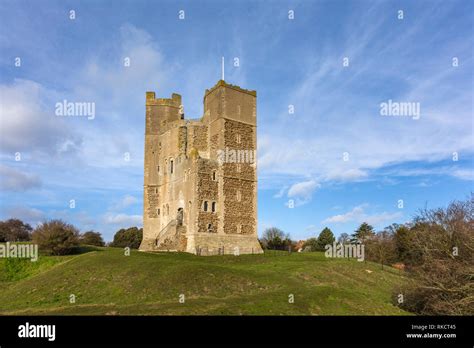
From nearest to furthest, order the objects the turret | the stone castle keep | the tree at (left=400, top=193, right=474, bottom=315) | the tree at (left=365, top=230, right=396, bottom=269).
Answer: the tree at (left=400, top=193, right=474, bottom=315) < the stone castle keep < the tree at (left=365, top=230, right=396, bottom=269) < the turret

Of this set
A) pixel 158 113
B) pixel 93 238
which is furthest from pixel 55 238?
pixel 93 238

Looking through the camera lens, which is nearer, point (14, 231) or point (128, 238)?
point (14, 231)

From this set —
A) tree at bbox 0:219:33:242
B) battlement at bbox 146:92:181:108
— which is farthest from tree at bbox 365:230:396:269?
tree at bbox 0:219:33:242

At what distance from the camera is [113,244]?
71.9 meters

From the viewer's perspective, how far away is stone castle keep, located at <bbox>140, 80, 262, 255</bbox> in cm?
3644

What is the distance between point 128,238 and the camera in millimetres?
70062

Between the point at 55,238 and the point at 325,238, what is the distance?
164 ft

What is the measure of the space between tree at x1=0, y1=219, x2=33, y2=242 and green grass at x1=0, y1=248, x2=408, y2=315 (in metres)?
32.0

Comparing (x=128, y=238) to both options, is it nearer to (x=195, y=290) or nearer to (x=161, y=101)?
(x=161, y=101)

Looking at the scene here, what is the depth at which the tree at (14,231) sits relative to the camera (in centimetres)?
5638

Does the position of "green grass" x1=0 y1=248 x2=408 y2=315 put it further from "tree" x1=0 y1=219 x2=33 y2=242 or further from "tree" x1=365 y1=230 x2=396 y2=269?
"tree" x1=0 y1=219 x2=33 y2=242

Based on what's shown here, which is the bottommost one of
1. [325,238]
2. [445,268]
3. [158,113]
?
[325,238]
